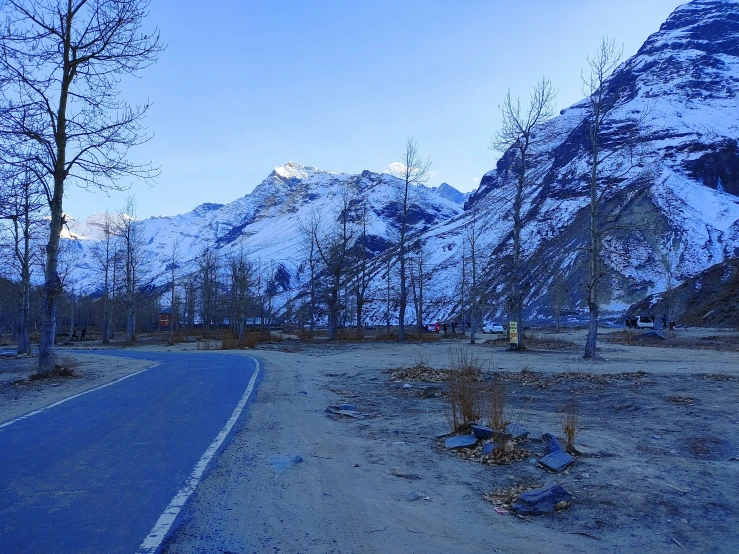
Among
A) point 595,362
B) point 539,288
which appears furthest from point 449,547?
point 539,288

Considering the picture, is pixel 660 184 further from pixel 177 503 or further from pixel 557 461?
pixel 177 503

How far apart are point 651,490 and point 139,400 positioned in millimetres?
9188

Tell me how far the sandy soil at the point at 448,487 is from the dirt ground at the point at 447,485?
19 millimetres

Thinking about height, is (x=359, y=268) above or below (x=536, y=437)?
above

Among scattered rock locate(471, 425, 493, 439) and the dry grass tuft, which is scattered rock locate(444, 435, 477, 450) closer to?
scattered rock locate(471, 425, 493, 439)

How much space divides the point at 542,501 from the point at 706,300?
227 ft

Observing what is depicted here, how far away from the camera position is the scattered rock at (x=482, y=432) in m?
7.36

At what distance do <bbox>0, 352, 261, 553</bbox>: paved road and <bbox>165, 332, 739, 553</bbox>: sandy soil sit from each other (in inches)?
16.7

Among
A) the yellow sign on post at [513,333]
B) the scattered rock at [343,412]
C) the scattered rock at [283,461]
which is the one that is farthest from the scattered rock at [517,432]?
the yellow sign on post at [513,333]

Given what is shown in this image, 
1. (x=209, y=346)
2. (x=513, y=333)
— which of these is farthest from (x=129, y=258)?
(x=513, y=333)

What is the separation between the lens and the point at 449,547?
168 inches

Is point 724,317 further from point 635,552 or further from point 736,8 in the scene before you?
point 736,8

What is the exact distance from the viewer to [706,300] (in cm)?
6331

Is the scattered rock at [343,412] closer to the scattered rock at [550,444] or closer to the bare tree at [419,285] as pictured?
the scattered rock at [550,444]
